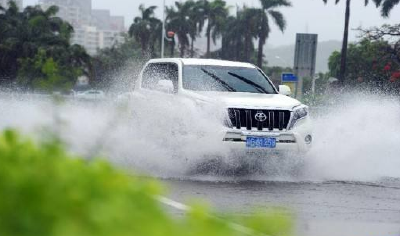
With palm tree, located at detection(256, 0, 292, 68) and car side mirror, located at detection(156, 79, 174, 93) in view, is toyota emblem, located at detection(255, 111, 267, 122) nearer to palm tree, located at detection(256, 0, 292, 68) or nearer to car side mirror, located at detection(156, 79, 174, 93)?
car side mirror, located at detection(156, 79, 174, 93)

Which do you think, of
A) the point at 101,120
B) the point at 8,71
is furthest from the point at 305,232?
the point at 8,71

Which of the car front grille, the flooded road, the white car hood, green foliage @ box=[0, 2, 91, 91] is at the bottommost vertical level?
green foliage @ box=[0, 2, 91, 91]

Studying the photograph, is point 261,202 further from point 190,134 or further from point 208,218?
point 208,218

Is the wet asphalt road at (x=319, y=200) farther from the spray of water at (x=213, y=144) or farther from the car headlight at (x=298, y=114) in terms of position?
the car headlight at (x=298, y=114)

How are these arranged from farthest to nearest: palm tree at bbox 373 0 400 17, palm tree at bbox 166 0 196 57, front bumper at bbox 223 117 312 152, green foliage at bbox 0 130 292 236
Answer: palm tree at bbox 166 0 196 57 < palm tree at bbox 373 0 400 17 < front bumper at bbox 223 117 312 152 < green foliage at bbox 0 130 292 236

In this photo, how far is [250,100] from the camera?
12.8 meters

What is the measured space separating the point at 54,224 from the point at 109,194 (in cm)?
20

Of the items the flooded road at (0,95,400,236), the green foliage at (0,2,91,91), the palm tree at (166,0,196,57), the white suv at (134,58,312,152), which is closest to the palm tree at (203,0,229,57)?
the palm tree at (166,0,196,57)

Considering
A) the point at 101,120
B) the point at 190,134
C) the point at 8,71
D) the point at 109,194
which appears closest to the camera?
the point at 109,194

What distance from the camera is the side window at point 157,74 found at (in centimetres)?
1439

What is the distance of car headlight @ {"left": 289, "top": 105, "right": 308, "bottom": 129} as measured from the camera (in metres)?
12.9

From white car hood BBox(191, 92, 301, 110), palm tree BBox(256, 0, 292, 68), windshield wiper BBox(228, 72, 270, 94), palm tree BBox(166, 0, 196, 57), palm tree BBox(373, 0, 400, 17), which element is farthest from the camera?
palm tree BBox(166, 0, 196, 57)

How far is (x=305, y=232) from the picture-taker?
7.63m

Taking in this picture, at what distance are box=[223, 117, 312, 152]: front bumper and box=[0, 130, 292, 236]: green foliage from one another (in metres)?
10.2
